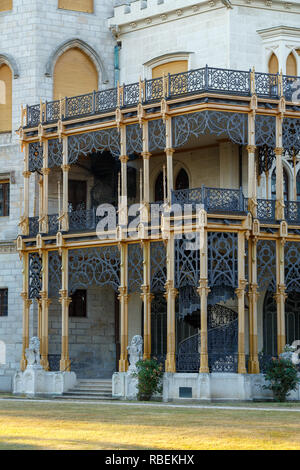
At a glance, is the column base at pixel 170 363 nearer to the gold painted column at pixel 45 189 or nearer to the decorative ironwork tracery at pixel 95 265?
the decorative ironwork tracery at pixel 95 265

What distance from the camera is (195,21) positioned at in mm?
37281

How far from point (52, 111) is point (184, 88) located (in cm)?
531

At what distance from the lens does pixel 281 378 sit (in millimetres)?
31000

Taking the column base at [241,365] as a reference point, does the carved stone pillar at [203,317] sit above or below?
above

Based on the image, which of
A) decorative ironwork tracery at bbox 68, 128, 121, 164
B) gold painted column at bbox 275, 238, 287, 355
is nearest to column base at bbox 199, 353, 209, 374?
gold painted column at bbox 275, 238, 287, 355

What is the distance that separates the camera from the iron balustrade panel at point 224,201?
3209cm

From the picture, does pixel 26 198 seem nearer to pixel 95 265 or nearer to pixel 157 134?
pixel 95 265

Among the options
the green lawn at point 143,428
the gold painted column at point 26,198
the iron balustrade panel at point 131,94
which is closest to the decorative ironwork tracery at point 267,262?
the iron balustrade panel at point 131,94

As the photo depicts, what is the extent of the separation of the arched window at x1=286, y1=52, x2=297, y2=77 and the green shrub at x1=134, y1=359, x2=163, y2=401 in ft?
38.3

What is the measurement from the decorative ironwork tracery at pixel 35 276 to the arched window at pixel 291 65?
11.0 metres

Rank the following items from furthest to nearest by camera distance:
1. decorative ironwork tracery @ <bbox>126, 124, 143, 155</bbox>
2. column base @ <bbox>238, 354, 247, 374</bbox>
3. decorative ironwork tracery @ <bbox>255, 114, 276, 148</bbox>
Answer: decorative ironwork tracery @ <bbox>126, 124, 143, 155</bbox> → decorative ironwork tracery @ <bbox>255, 114, 276, 148</bbox> → column base @ <bbox>238, 354, 247, 374</bbox>

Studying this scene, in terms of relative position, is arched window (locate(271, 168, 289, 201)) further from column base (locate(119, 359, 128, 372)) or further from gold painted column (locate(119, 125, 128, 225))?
column base (locate(119, 359, 128, 372))

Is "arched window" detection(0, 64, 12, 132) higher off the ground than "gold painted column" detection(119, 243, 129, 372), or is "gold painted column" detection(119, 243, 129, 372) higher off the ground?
"arched window" detection(0, 64, 12, 132)

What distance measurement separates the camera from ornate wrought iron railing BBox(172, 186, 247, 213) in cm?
3209
